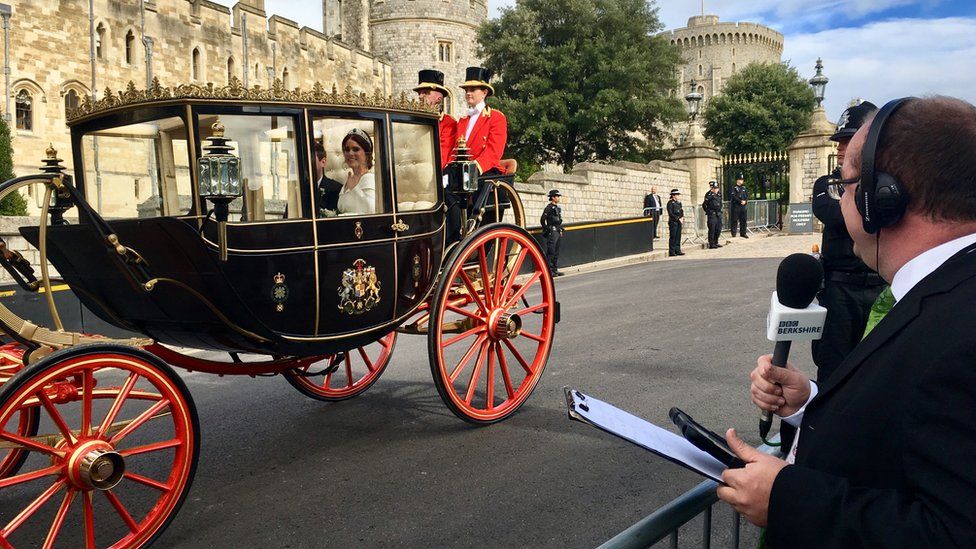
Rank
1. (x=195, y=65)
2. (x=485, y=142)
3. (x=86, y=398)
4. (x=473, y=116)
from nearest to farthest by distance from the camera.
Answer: (x=86, y=398)
(x=485, y=142)
(x=473, y=116)
(x=195, y=65)

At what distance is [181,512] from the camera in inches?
158

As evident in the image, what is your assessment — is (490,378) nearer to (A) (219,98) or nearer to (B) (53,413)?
(A) (219,98)

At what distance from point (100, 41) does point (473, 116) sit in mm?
31447

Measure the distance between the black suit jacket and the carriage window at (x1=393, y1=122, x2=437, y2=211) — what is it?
378 centimetres

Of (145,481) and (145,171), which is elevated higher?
(145,171)

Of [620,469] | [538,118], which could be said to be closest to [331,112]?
[620,469]

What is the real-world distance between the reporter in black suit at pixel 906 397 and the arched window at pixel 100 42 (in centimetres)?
3617

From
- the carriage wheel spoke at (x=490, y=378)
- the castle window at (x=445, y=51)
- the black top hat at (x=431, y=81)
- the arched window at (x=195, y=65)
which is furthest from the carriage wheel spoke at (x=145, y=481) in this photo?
the castle window at (x=445, y=51)

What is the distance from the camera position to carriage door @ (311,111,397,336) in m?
4.38

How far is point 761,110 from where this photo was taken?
49500mm

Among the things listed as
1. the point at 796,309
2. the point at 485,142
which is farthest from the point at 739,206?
the point at 796,309

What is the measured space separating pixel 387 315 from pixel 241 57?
36.8 metres

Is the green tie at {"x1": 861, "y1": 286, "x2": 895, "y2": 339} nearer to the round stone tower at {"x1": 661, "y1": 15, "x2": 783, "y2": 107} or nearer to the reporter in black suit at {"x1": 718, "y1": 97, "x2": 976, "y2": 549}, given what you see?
the reporter in black suit at {"x1": 718, "y1": 97, "x2": 976, "y2": 549}

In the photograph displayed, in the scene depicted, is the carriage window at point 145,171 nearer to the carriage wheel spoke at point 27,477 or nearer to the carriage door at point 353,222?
the carriage door at point 353,222
